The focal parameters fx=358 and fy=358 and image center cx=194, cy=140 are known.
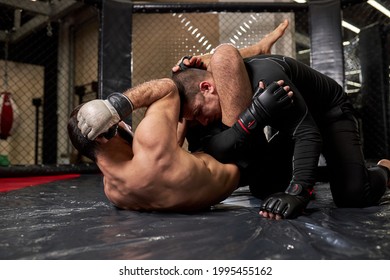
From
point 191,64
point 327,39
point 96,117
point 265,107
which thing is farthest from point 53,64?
point 265,107

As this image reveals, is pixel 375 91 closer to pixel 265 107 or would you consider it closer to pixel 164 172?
Result: pixel 265 107

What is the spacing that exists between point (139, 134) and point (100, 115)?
19cm

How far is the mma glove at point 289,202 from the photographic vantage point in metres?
1.37

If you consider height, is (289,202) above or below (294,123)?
below

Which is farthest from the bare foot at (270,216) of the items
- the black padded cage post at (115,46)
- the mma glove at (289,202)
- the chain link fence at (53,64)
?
the chain link fence at (53,64)

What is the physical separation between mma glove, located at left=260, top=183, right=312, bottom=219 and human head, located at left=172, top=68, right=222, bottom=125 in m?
0.55

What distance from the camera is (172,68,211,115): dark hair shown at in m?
1.74

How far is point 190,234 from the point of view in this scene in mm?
1158

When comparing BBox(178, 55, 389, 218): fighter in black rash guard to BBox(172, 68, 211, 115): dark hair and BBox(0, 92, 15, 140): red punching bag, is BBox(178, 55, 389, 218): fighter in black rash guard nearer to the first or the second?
BBox(172, 68, 211, 115): dark hair

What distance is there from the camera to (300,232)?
3.81 feet

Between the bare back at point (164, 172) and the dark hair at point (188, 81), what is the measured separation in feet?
0.40

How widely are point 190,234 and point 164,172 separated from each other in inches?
13.4

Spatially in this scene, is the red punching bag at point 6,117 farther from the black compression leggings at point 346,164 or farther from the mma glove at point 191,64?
the black compression leggings at point 346,164

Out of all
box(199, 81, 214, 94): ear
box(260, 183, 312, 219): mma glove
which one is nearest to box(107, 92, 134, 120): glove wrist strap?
box(199, 81, 214, 94): ear
